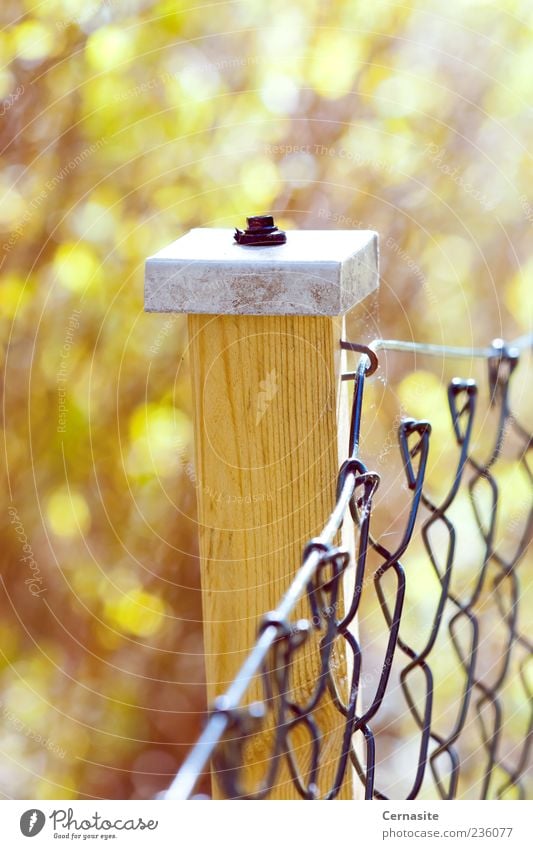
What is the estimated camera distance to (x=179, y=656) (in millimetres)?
1228

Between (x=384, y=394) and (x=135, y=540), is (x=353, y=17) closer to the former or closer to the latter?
(x=384, y=394)

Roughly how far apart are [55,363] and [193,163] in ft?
1.01

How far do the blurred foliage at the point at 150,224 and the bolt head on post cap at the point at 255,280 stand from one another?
0.70m
